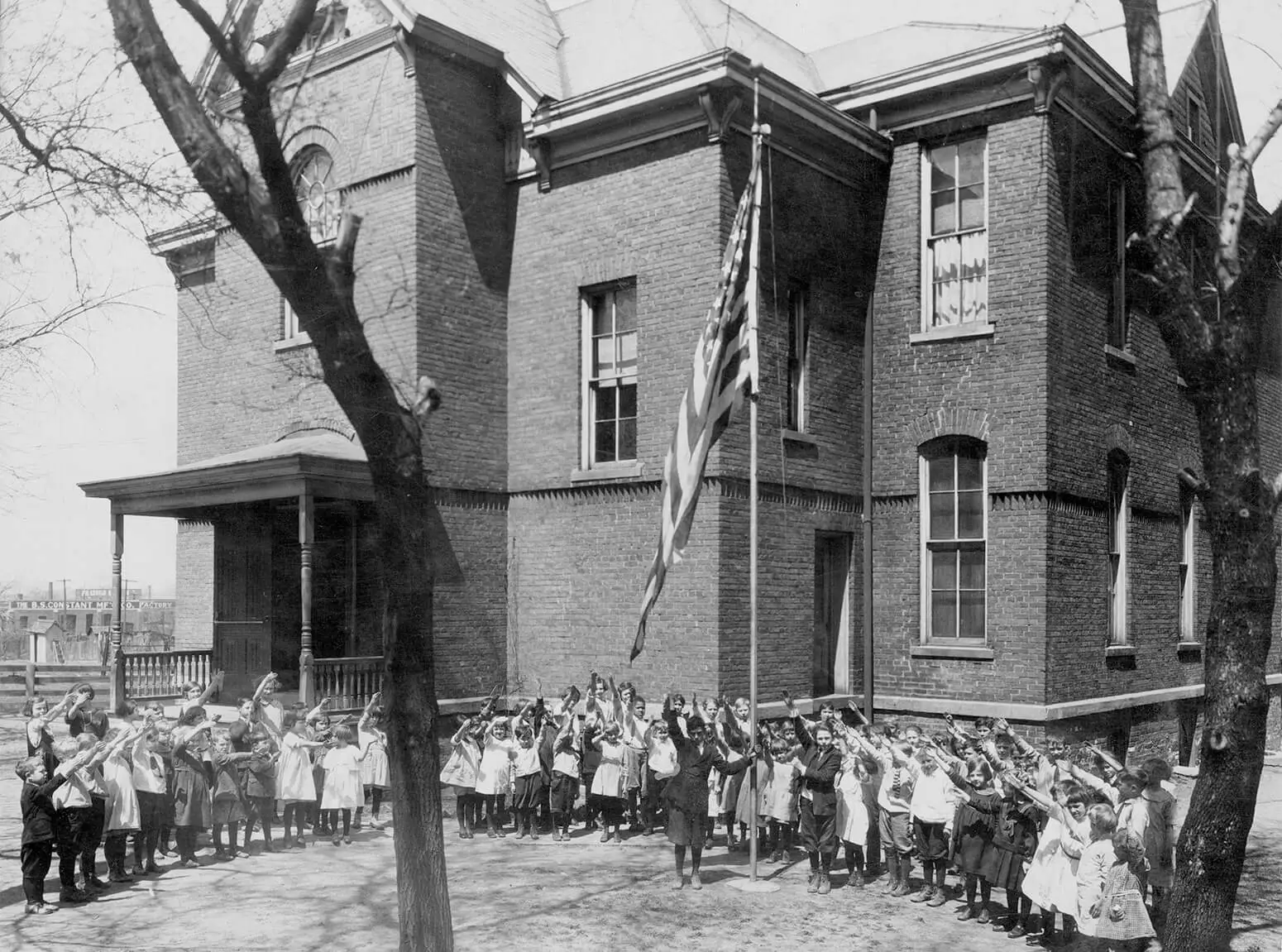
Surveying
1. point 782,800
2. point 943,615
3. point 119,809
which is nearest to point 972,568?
point 943,615

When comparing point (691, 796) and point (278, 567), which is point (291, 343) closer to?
point (278, 567)

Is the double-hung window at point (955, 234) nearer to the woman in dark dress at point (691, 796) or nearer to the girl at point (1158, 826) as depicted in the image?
the woman in dark dress at point (691, 796)

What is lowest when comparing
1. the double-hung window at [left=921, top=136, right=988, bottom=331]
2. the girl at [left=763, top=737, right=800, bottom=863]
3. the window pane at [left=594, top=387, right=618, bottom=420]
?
the girl at [left=763, top=737, right=800, bottom=863]

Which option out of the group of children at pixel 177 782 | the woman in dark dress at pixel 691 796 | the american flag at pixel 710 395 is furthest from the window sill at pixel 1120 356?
the group of children at pixel 177 782

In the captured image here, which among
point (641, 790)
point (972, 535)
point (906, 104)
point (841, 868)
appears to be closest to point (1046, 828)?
point (841, 868)

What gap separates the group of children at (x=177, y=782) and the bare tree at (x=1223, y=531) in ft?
25.3

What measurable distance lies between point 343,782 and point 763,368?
777 centimetres

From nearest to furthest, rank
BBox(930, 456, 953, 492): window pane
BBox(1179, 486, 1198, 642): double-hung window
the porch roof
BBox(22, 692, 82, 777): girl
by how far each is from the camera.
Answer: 1. BBox(22, 692, 82, 777): girl
2. the porch roof
3. BBox(930, 456, 953, 492): window pane
4. BBox(1179, 486, 1198, 642): double-hung window

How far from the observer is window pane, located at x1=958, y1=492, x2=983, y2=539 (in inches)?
680

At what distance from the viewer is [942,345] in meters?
17.5

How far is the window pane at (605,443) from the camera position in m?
17.5

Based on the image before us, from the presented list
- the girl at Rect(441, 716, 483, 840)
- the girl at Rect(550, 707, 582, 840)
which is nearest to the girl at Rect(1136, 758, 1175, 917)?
the girl at Rect(550, 707, 582, 840)

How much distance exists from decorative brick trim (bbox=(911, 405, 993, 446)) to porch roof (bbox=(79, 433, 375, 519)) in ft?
26.4

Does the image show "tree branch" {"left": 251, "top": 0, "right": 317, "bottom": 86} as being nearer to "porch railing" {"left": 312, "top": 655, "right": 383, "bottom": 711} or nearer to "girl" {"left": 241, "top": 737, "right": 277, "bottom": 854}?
"girl" {"left": 241, "top": 737, "right": 277, "bottom": 854}
